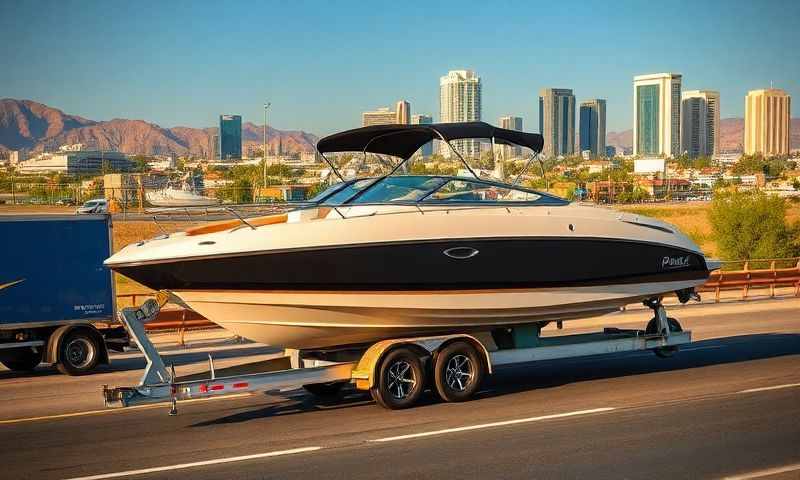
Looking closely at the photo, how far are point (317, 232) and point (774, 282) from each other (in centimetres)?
1979

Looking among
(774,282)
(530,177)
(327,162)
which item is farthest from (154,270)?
(774,282)

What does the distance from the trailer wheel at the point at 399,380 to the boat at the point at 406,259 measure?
417mm

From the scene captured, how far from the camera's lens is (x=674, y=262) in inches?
559

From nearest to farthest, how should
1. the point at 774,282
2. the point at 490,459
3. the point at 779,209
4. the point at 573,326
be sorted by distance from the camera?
1. the point at 490,459
2. the point at 573,326
3. the point at 774,282
4. the point at 779,209

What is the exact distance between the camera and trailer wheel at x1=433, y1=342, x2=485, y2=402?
1188 cm

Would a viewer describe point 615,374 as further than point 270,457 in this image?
Yes

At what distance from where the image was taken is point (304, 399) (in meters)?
12.7

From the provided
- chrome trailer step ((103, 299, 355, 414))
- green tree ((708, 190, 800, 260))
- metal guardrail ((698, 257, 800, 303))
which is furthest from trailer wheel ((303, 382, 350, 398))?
green tree ((708, 190, 800, 260))

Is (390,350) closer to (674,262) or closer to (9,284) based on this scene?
(674,262)

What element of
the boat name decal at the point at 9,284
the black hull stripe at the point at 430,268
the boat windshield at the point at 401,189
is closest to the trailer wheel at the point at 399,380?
the black hull stripe at the point at 430,268

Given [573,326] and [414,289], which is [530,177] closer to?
[414,289]

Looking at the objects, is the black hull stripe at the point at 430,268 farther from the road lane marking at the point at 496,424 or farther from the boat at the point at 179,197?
the road lane marking at the point at 496,424

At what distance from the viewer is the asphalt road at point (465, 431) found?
8.88m

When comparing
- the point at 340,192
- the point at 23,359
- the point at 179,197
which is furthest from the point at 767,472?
the point at 23,359
